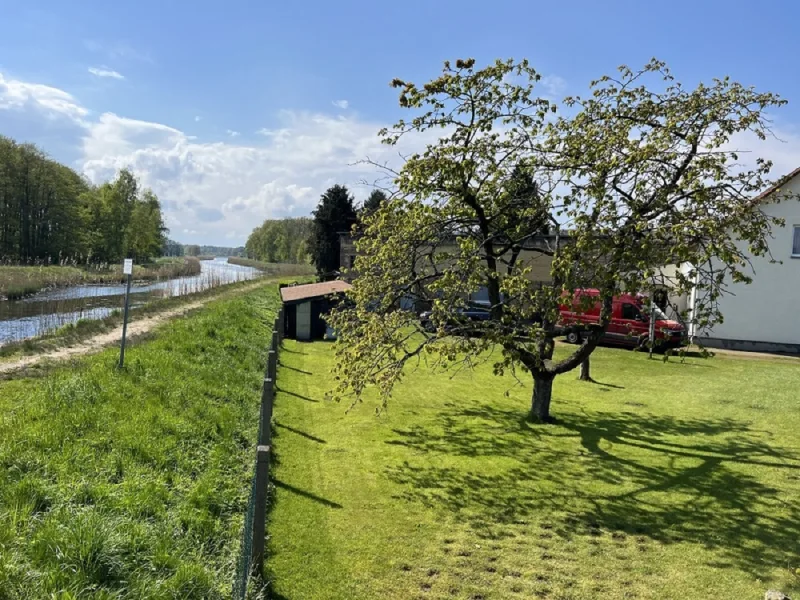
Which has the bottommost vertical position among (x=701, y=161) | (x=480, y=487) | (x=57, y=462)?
(x=480, y=487)

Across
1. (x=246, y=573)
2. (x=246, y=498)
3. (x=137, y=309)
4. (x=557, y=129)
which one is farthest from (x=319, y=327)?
(x=246, y=573)

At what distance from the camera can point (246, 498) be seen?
5.43 metres

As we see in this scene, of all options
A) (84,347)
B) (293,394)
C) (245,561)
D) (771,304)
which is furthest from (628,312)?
(245,561)

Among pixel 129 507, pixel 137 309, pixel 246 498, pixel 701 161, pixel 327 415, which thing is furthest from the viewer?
pixel 137 309

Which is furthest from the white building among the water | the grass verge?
the water

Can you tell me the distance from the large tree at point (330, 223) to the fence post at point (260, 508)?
40.0 m

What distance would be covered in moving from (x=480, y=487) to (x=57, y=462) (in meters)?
4.60

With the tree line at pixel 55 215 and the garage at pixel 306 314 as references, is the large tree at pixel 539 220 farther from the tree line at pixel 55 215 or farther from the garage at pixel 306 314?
the tree line at pixel 55 215

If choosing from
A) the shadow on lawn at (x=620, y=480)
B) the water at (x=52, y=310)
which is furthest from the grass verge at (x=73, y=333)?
the shadow on lawn at (x=620, y=480)

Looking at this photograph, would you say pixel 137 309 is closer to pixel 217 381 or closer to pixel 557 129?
pixel 217 381

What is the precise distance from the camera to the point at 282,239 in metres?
97.8

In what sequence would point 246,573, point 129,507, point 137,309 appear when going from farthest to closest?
1. point 137,309
2. point 129,507
3. point 246,573

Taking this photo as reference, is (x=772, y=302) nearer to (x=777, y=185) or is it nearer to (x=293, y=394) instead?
(x=777, y=185)

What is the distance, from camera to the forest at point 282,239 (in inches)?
3575
